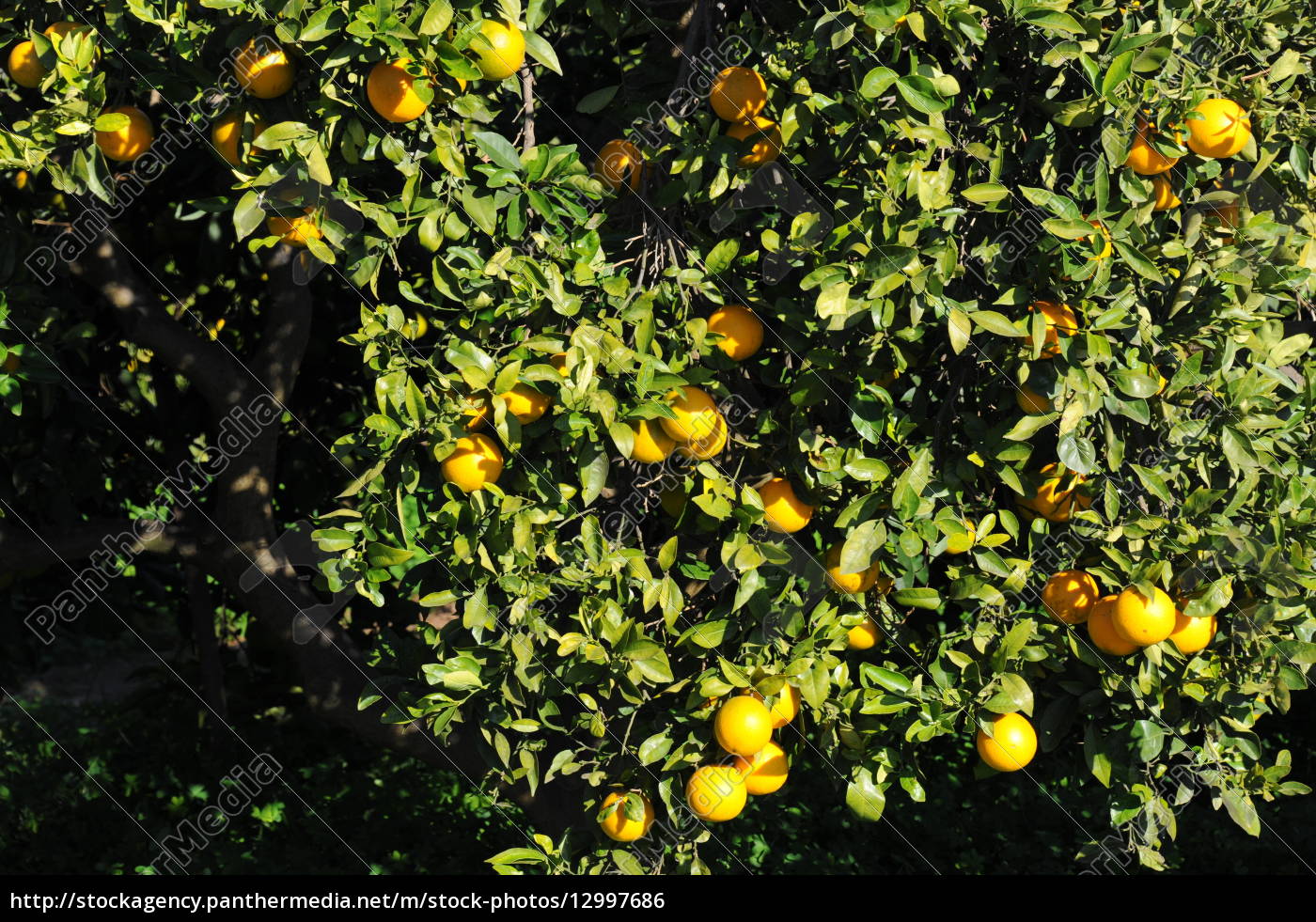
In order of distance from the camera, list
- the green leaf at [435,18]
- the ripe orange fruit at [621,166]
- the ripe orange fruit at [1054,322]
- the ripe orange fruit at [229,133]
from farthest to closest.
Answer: the ripe orange fruit at [621,166] → the ripe orange fruit at [229,133] → the ripe orange fruit at [1054,322] → the green leaf at [435,18]

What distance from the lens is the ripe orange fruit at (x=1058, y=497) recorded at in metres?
1.55

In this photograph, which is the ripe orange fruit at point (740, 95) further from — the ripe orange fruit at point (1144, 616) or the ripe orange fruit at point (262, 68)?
the ripe orange fruit at point (1144, 616)

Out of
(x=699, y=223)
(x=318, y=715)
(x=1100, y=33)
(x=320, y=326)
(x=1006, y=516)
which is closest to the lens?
(x=1100, y=33)

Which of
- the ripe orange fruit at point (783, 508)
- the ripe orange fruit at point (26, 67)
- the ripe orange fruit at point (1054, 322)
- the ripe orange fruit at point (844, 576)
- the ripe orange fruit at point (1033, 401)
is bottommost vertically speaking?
the ripe orange fruit at point (844, 576)

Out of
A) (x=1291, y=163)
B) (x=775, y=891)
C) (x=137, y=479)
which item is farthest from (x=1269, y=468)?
(x=137, y=479)

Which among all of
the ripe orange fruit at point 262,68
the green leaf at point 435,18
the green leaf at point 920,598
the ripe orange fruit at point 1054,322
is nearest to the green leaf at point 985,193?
the ripe orange fruit at point 1054,322

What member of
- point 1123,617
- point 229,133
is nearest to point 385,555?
point 229,133

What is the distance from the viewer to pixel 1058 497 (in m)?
1.56

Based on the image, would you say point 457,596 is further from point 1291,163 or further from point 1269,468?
point 1291,163

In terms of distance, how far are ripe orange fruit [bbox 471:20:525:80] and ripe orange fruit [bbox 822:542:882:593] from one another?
0.75 meters

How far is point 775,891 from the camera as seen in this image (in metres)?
2.28

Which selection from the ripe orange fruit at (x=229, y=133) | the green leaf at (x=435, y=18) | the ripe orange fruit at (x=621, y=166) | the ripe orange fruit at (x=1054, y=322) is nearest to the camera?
the green leaf at (x=435, y=18)

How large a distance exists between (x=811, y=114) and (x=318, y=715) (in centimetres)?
154

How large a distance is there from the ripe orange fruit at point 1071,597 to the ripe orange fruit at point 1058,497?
9 centimetres
